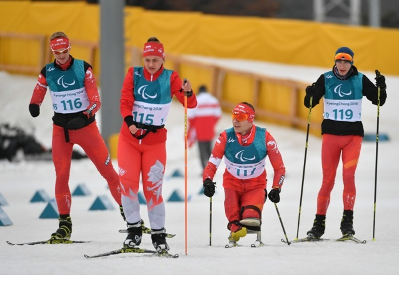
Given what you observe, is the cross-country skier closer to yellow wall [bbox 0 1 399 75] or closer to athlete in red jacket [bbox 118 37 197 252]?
athlete in red jacket [bbox 118 37 197 252]

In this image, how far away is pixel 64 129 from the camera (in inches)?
428

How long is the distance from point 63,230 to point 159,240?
4.38 ft

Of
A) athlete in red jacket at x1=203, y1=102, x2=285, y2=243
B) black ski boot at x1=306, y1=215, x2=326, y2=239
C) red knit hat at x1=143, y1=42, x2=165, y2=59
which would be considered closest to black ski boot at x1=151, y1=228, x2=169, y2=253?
athlete in red jacket at x1=203, y1=102, x2=285, y2=243

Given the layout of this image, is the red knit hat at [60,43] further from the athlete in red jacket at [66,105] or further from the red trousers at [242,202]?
the red trousers at [242,202]

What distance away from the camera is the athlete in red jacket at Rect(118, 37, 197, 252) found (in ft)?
32.7

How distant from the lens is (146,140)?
32.7 ft

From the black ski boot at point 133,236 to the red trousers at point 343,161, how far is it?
2103mm

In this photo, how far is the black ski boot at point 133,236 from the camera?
995cm

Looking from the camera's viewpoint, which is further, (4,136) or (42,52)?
(42,52)

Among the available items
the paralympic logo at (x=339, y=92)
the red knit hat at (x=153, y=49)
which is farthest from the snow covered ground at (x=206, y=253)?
the red knit hat at (x=153, y=49)

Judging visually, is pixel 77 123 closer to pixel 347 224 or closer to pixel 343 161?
pixel 343 161
